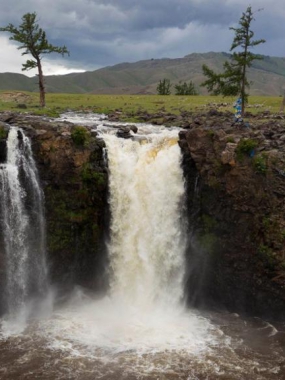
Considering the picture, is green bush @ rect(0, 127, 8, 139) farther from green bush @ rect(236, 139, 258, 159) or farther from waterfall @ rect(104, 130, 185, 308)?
green bush @ rect(236, 139, 258, 159)

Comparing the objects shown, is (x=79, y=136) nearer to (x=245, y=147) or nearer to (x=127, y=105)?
(x=245, y=147)

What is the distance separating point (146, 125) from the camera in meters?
38.5

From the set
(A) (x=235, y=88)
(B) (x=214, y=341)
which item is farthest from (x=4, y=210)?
(A) (x=235, y=88)

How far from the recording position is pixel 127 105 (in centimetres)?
6031

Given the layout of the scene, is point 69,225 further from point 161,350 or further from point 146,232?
point 161,350

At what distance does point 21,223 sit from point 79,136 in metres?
7.20

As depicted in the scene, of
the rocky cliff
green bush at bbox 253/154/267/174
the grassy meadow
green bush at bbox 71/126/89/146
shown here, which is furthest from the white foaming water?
the grassy meadow

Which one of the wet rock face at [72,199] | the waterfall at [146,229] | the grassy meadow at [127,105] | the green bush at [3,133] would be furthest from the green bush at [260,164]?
the grassy meadow at [127,105]

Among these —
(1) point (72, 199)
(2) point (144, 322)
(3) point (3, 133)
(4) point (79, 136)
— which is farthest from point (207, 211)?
(3) point (3, 133)

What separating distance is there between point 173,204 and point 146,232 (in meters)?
2.84

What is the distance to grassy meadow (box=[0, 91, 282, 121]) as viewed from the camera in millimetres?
48625

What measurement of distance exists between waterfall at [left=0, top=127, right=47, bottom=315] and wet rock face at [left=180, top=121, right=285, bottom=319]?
10863mm

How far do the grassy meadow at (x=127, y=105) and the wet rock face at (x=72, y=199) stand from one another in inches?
589

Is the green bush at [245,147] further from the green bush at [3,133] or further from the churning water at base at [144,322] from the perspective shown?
the green bush at [3,133]
